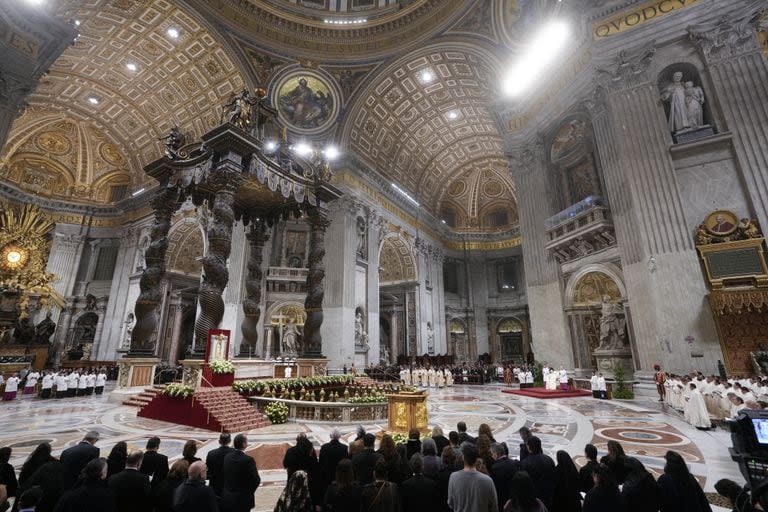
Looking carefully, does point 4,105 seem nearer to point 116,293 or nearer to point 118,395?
point 118,395

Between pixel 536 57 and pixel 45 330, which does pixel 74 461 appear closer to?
pixel 536 57

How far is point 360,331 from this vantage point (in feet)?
61.0

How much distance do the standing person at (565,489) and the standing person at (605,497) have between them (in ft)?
1.27

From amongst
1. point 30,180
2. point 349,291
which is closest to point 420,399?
point 349,291

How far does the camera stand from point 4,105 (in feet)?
30.6

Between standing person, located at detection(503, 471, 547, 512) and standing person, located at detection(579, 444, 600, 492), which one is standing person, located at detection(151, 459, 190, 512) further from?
standing person, located at detection(579, 444, 600, 492)

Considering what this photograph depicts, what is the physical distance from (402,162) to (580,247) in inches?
572

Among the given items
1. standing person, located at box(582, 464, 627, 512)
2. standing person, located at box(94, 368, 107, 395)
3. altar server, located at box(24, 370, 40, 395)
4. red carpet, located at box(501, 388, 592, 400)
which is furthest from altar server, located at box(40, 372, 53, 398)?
standing person, located at box(582, 464, 627, 512)

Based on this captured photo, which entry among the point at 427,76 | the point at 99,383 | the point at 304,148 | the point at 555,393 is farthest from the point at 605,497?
the point at 427,76

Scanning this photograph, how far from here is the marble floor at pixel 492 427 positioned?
475 cm

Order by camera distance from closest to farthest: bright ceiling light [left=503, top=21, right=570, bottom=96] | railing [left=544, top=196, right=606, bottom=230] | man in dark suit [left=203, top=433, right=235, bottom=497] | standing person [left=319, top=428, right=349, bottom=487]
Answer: man in dark suit [left=203, top=433, right=235, bottom=497] < standing person [left=319, top=428, right=349, bottom=487] < railing [left=544, top=196, right=606, bottom=230] < bright ceiling light [left=503, top=21, right=570, bottom=96]

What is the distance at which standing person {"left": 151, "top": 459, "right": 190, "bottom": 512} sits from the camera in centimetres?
248

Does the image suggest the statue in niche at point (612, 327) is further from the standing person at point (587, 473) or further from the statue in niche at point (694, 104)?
the standing person at point (587, 473)

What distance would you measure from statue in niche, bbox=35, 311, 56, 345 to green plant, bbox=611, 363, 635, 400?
25.3m
